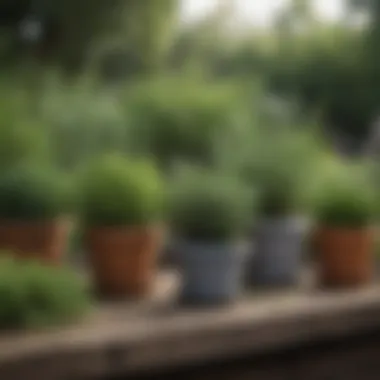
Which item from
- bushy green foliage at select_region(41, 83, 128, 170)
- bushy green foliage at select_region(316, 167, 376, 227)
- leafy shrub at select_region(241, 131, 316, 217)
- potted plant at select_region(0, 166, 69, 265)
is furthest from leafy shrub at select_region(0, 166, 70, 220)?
bushy green foliage at select_region(316, 167, 376, 227)

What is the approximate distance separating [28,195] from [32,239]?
0.17ft

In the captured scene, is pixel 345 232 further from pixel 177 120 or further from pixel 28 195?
pixel 28 195

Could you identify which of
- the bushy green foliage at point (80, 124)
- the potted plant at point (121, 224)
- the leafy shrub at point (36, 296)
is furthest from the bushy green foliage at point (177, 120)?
the leafy shrub at point (36, 296)

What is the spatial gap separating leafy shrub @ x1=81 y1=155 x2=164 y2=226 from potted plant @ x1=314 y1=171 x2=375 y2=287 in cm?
25

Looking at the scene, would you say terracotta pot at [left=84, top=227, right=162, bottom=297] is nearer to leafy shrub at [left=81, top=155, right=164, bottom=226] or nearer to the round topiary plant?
leafy shrub at [left=81, top=155, right=164, bottom=226]

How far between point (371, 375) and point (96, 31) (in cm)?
60

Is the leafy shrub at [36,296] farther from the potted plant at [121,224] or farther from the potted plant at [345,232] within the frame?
the potted plant at [345,232]

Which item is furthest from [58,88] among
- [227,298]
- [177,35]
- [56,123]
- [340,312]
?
[340,312]

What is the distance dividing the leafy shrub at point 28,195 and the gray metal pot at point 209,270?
0.17m

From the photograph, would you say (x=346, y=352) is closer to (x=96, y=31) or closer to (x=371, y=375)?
(x=371, y=375)

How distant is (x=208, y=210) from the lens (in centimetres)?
108

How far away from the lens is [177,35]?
1.31 m

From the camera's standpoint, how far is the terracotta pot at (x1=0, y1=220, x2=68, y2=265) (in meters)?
1.07

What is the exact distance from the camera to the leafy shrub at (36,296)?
0.97 meters
